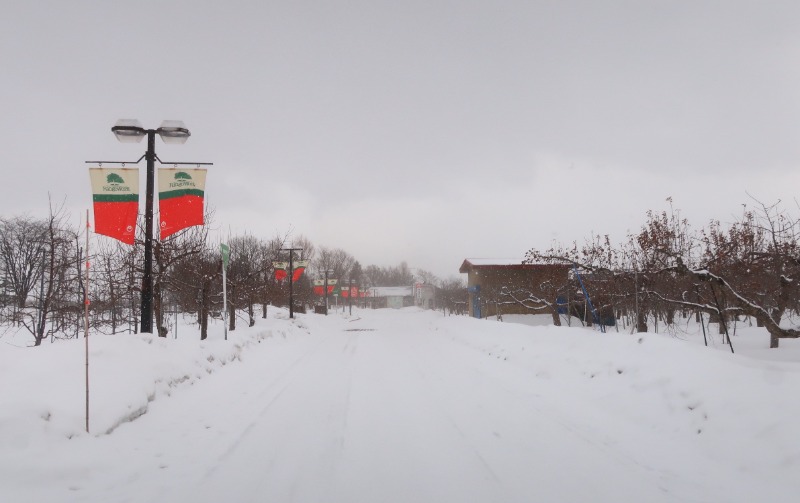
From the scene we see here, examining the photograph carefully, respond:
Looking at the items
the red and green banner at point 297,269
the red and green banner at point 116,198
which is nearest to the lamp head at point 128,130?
the red and green banner at point 116,198

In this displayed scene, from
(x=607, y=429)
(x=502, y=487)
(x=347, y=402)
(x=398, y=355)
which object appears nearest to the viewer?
(x=502, y=487)

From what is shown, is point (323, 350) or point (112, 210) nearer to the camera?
point (112, 210)

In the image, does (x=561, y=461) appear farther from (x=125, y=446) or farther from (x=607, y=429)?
(x=125, y=446)

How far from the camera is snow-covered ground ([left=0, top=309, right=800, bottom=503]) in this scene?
13.3 ft

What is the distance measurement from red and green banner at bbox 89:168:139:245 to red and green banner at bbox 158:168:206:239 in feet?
2.61

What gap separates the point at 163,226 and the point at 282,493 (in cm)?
756

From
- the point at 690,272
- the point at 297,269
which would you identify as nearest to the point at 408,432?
the point at 690,272

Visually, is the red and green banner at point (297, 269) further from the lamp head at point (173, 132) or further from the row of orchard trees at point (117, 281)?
the lamp head at point (173, 132)

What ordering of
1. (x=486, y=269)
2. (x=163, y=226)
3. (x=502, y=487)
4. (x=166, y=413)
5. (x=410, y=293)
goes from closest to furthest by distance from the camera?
(x=502, y=487) → (x=166, y=413) → (x=163, y=226) → (x=486, y=269) → (x=410, y=293)

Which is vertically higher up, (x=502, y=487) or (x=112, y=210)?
(x=112, y=210)

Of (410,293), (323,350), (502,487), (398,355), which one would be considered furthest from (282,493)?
(410,293)

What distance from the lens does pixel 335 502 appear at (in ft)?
12.3

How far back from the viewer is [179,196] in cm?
974

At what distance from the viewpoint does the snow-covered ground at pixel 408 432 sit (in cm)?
406
